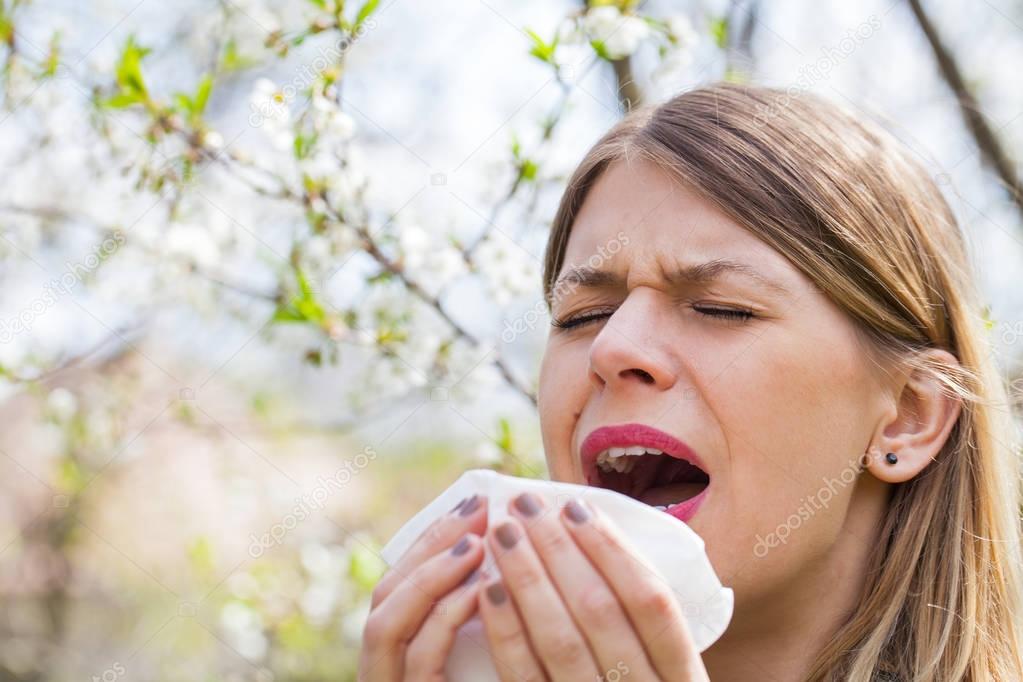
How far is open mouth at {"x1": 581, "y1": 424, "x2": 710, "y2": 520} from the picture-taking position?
4.93 ft

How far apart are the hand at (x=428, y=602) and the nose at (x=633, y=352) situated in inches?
13.8

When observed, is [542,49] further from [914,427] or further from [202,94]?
[914,427]

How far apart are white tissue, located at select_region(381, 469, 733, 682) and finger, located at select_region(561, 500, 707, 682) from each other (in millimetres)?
63

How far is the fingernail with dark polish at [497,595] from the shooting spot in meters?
1.22

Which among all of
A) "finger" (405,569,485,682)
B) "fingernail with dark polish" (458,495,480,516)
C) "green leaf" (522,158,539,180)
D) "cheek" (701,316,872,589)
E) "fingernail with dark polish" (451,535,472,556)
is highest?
"green leaf" (522,158,539,180)

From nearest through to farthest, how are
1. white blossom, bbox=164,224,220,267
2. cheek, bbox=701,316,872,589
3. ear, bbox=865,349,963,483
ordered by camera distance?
cheek, bbox=701,316,872,589
ear, bbox=865,349,963,483
white blossom, bbox=164,224,220,267

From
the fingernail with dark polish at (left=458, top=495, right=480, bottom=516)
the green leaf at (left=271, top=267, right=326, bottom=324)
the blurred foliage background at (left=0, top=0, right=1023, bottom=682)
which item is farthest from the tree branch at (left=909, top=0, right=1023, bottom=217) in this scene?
the fingernail with dark polish at (left=458, top=495, right=480, bottom=516)

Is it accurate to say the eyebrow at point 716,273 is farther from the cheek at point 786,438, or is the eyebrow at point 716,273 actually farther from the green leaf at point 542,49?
the green leaf at point 542,49

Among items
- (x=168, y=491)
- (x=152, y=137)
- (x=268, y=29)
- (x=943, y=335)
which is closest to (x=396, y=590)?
(x=943, y=335)

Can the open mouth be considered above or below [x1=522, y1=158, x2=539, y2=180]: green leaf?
below
